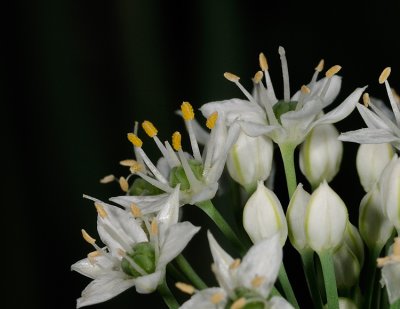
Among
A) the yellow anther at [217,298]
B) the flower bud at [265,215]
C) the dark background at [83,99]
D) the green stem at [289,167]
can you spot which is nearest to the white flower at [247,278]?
the yellow anther at [217,298]

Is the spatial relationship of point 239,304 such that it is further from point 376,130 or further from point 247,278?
point 376,130

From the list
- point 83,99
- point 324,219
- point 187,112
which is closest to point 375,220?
point 324,219

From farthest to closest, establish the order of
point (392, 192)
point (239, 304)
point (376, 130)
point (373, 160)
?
1. point (373, 160)
2. point (376, 130)
3. point (392, 192)
4. point (239, 304)

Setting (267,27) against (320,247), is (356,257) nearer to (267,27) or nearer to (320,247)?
(320,247)

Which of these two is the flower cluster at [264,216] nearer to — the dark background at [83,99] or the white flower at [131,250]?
the white flower at [131,250]

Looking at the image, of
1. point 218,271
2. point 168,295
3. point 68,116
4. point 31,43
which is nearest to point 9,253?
point 68,116

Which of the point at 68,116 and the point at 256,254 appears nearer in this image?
the point at 256,254
